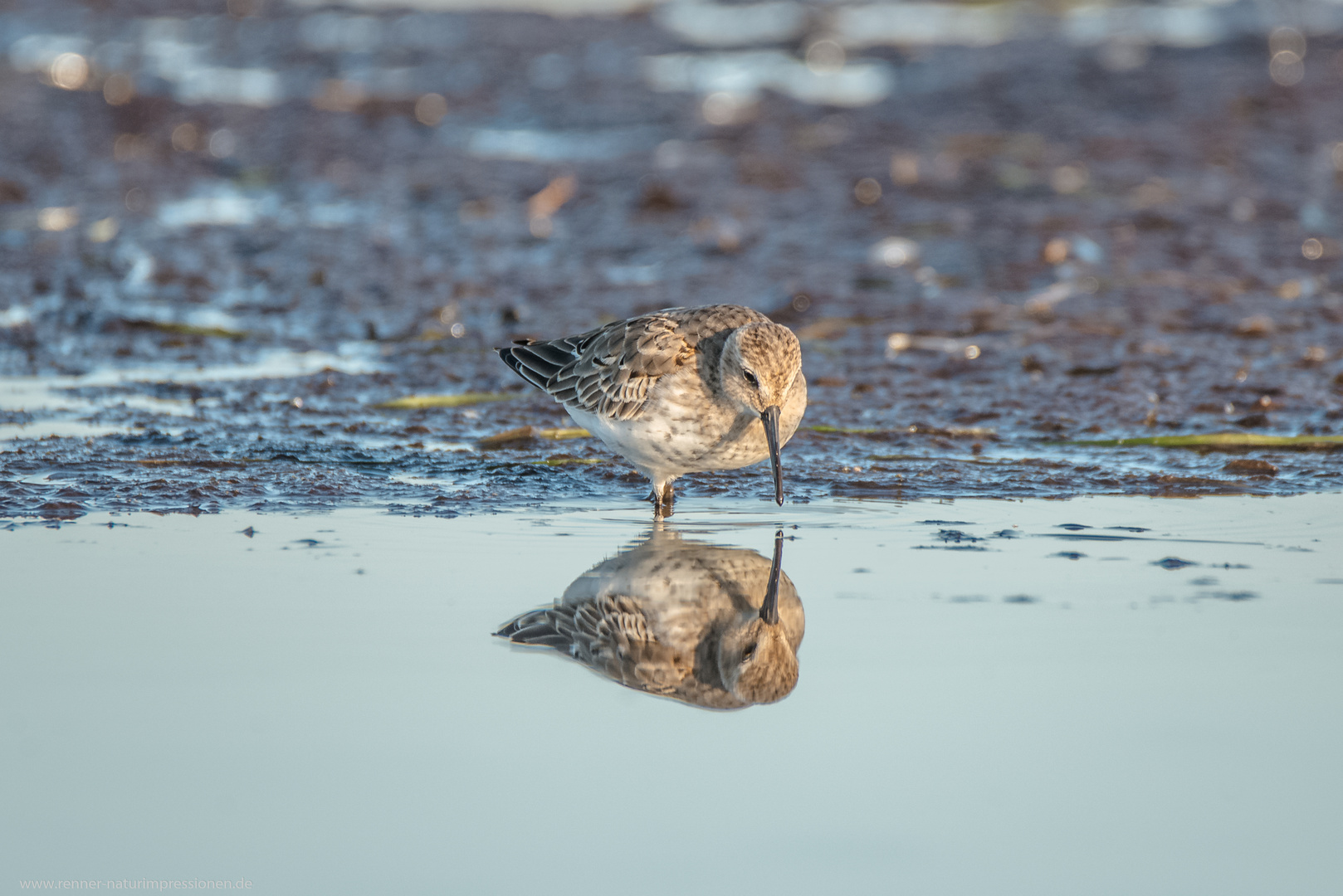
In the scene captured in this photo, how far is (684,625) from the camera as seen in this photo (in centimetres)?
411

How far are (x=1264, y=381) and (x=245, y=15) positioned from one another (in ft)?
51.9

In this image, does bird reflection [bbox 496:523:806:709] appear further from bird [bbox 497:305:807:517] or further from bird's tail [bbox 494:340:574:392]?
bird's tail [bbox 494:340:574:392]

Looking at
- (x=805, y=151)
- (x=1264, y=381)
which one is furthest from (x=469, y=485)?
(x=805, y=151)

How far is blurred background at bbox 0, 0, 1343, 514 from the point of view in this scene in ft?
20.8

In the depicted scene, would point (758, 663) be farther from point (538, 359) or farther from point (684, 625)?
point (538, 359)

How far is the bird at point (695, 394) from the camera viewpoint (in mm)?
5242

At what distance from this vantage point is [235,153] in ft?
42.7

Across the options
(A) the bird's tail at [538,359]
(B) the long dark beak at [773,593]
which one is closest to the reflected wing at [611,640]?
(B) the long dark beak at [773,593]

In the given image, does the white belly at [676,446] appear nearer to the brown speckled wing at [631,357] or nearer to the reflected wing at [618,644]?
the brown speckled wing at [631,357]

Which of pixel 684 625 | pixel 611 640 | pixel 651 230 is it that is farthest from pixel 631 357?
pixel 651 230

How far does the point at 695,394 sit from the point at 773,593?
1.19 m

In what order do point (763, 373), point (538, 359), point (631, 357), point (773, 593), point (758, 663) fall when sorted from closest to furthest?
point (758, 663), point (773, 593), point (763, 373), point (631, 357), point (538, 359)

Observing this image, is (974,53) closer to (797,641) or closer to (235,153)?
(235,153)

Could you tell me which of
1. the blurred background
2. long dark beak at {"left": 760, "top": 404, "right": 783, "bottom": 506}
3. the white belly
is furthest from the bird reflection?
the blurred background
